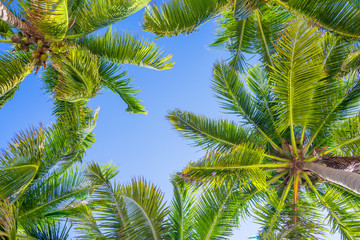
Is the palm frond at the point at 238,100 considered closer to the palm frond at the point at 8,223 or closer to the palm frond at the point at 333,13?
the palm frond at the point at 333,13

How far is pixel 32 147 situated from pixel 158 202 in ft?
7.69

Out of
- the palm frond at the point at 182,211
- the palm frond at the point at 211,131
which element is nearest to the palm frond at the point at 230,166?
the palm frond at the point at 182,211

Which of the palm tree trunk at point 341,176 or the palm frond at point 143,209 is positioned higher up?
the palm tree trunk at point 341,176

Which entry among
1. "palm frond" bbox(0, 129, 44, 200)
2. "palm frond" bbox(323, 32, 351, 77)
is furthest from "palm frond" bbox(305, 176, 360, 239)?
"palm frond" bbox(0, 129, 44, 200)

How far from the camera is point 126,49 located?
727cm

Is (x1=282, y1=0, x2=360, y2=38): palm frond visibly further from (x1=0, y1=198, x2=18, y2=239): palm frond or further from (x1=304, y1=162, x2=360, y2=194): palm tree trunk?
(x1=0, y1=198, x2=18, y2=239): palm frond

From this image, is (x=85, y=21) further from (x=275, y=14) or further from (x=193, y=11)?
(x=275, y=14)

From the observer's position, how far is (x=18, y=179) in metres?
4.86

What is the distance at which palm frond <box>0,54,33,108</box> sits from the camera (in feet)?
19.3

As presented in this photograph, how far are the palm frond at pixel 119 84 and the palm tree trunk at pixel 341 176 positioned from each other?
4.89 m

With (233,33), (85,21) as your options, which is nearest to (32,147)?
(85,21)

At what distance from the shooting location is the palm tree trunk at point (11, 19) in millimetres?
4586

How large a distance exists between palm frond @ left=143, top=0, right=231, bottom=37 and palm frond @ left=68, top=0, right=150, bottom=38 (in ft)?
2.07

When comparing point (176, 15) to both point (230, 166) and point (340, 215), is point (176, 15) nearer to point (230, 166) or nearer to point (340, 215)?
point (230, 166)
